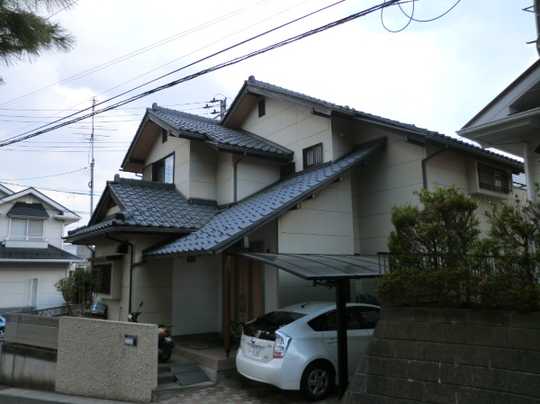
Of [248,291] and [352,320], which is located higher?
[248,291]

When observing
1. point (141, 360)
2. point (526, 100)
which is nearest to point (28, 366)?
point (141, 360)

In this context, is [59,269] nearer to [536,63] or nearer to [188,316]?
[188,316]

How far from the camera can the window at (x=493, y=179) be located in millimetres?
11742

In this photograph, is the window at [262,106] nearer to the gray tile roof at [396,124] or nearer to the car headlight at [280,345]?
the gray tile roof at [396,124]

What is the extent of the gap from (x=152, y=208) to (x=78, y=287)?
313 cm

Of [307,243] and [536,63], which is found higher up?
[536,63]

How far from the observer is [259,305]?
10.5m

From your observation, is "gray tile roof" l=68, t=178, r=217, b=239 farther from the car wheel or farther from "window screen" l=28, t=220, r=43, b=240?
"window screen" l=28, t=220, r=43, b=240

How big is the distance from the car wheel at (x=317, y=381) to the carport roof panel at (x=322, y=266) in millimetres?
1444

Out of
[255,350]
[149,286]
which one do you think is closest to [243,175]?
[149,286]

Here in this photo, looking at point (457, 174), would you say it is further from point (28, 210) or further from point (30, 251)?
point (28, 210)

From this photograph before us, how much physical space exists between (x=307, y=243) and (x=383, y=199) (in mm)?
2686

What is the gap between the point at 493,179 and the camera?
12078 millimetres

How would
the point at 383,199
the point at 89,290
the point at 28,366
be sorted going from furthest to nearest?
1. the point at 89,290
2. the point at 383,199
3. the point at 28,366
